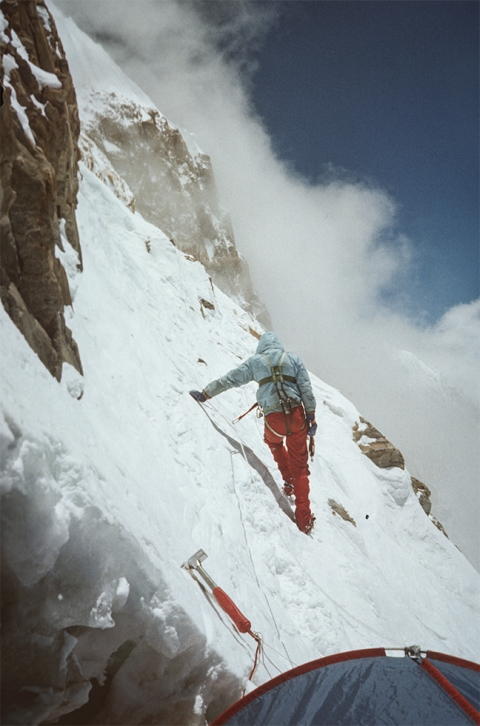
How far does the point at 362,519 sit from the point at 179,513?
22.4 ft

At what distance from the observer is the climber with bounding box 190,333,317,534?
580 cm

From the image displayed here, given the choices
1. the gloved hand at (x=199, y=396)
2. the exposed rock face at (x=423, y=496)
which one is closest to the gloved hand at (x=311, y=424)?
the gloved hand at (x=199, y=396)

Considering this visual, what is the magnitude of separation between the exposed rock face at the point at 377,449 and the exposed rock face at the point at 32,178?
1117 centimetres

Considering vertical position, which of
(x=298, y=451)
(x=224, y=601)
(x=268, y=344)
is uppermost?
(x=268, y=344)

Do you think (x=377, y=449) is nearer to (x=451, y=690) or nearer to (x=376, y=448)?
(x=376, y=448)

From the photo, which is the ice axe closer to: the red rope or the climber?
the red rope

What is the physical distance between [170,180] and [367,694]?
5265 cm

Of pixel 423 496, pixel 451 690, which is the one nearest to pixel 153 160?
pixel 423 496

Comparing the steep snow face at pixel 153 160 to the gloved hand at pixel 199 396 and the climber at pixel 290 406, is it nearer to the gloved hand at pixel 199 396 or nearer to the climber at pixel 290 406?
the gloved hand at pixel 199 396

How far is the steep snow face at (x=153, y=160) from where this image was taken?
133ft

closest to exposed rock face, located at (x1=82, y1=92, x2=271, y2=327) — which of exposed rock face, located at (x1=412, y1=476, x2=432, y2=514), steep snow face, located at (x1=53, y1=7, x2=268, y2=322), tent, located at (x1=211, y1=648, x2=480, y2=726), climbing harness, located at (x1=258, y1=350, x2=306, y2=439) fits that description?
steep snow face, located at (x1=53, y1=7, x2=268, y2=322)

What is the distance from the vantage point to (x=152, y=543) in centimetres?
259

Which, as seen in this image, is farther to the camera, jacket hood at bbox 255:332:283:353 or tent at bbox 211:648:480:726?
jacket hood at bbox 255:332:283:353

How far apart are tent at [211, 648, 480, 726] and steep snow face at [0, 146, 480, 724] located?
1.30 feet
